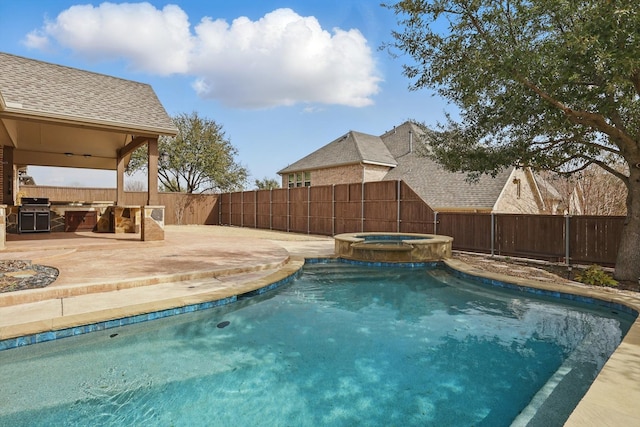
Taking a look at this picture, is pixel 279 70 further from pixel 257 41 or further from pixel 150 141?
pixel 150 141

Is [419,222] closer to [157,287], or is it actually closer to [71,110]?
[157,287]

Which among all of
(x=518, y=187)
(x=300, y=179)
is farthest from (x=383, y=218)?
(x=300, y=179)

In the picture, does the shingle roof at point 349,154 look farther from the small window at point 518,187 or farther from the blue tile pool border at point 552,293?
the blue tile pool border at point 552,293

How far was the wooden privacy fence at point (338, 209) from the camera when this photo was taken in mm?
12359

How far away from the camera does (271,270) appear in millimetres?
7414

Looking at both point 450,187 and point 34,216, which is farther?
point 450,187

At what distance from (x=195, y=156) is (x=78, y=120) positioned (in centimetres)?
1966

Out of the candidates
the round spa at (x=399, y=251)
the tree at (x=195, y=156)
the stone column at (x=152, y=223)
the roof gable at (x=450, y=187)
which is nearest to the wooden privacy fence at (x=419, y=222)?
the round spa at (x=399, y=251)

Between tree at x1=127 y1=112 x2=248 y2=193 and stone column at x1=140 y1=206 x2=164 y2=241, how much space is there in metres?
18.3

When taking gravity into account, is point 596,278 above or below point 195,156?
below

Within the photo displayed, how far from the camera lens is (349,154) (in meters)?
20.9

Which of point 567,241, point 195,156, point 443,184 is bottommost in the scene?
point 567,241

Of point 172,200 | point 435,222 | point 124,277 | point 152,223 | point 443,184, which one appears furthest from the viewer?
point 172,200

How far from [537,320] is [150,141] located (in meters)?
10.1
